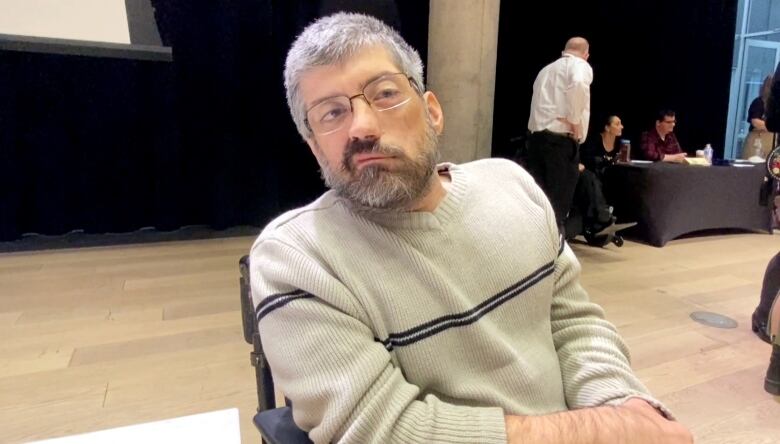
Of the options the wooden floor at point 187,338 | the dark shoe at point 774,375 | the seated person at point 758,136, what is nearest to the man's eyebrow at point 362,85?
the wooden floor at point 187,338

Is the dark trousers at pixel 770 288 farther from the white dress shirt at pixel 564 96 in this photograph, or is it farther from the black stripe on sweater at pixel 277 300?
the black stripe on sweater at pixel 277 300

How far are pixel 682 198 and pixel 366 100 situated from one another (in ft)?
14.0

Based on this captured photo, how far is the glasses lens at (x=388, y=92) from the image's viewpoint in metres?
0.92

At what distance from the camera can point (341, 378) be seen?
0.76 metres

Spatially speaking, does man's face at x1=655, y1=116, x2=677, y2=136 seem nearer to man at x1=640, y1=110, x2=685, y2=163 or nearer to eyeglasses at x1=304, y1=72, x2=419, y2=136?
man at x1=640, y1=110, x2=685, y2=163

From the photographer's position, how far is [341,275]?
33.3 inches

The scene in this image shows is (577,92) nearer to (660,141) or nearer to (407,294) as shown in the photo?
(660,141)

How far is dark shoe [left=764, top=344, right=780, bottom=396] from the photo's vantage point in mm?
2033

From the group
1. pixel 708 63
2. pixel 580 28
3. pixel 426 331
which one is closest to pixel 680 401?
pixel 426 331

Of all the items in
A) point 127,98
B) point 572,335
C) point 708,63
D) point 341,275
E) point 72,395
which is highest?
point 708,63

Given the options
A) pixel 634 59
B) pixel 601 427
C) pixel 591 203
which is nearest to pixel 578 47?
pixel 591 203

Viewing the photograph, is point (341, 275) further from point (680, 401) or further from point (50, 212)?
point (50, 212)

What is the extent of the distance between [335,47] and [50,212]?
12.9 feet

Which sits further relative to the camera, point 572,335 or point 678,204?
point 678,204
